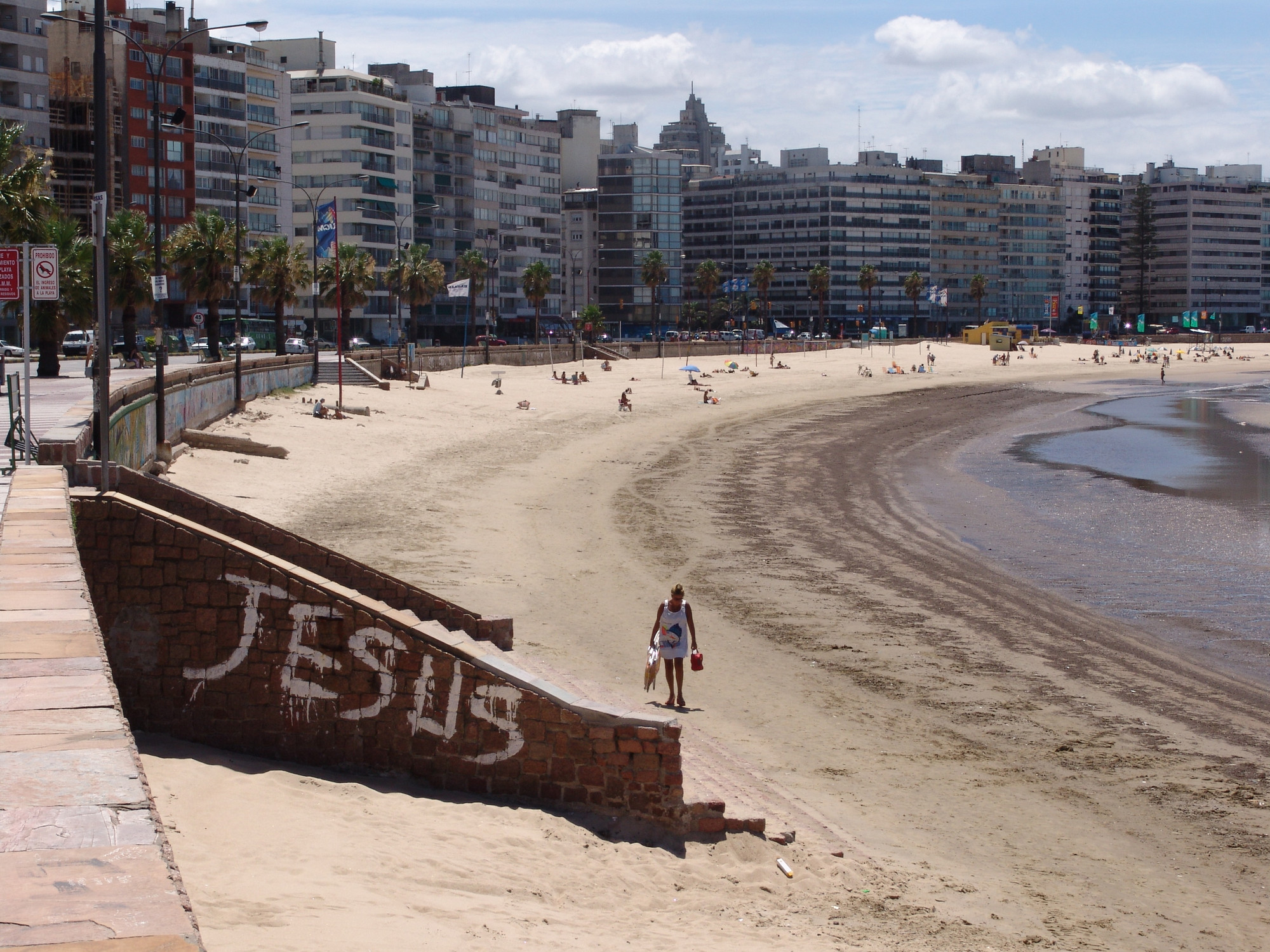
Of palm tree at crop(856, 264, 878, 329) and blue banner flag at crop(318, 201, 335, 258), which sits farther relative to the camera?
palm tree at crop(856, 264, 878, 329)

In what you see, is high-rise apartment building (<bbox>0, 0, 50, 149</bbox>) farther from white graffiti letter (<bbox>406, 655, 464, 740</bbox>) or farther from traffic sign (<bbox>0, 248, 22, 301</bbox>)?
white graffiti letter (<bbox>406, 655, 464, 740</bbox>)

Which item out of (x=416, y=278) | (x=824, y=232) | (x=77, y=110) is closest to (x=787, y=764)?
(x=416, y=278)

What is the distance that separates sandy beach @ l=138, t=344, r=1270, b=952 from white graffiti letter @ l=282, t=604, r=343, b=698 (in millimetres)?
799

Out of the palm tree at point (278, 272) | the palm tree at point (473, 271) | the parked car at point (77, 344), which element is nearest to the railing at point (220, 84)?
the palm tree at point (473, 271)

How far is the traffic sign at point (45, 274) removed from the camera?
19469 mm

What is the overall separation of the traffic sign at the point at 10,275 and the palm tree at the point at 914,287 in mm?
150865

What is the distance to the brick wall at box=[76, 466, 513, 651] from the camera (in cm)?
1556

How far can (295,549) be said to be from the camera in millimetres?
16125

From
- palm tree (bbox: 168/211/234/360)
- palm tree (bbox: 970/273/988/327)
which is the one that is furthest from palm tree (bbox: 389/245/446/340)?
palm tree (bbox: 970/273/988/327)

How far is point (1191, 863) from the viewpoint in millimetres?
12492

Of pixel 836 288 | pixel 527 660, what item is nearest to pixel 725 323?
pixel 836 288

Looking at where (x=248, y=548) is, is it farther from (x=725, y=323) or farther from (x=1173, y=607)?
(x=725, y=323)

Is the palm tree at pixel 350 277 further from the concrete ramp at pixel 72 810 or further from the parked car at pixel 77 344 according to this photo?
the concrete ramp at pixel 72 810

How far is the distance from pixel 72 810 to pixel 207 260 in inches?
2199
